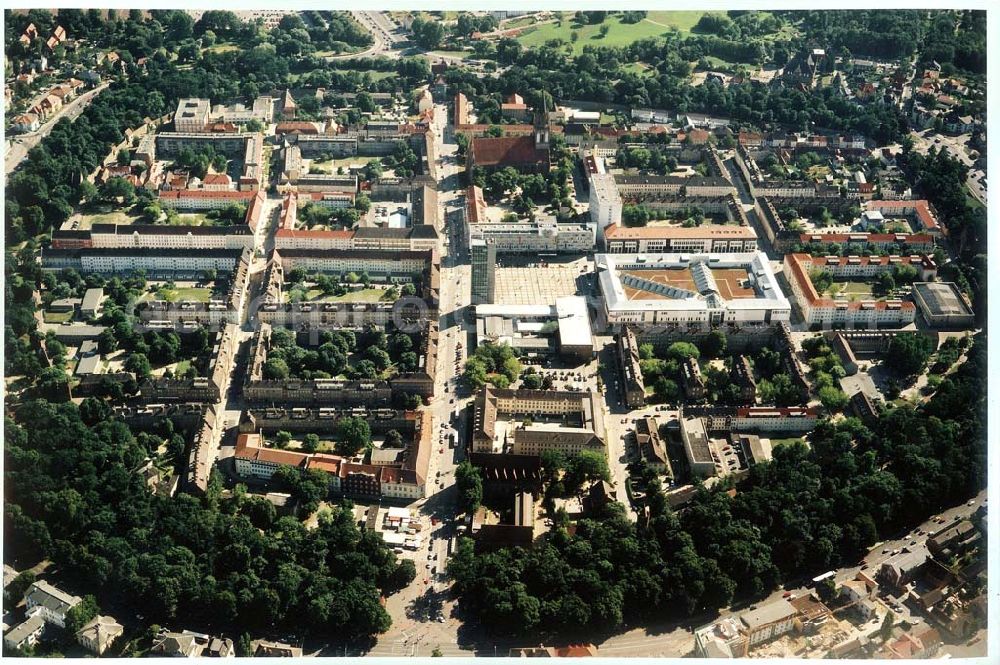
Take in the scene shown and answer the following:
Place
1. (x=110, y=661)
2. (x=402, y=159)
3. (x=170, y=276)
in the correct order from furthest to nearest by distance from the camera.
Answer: (x=402, y=159) → (x=170, y=276) → (x=110, y=661)

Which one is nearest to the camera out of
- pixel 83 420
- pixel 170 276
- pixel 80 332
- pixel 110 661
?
pixel 110 661

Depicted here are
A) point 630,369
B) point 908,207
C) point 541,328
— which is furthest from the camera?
point 908,207

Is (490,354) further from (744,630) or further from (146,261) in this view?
(146,261)

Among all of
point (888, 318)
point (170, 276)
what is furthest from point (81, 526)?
point (888, 318)

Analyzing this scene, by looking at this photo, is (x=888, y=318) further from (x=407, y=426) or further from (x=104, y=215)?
(x=104, y=215)

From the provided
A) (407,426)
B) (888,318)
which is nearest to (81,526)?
(407,426)

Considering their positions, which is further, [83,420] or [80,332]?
[80,332]

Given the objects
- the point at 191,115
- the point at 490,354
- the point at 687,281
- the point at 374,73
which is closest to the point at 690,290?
the point at 687,281
